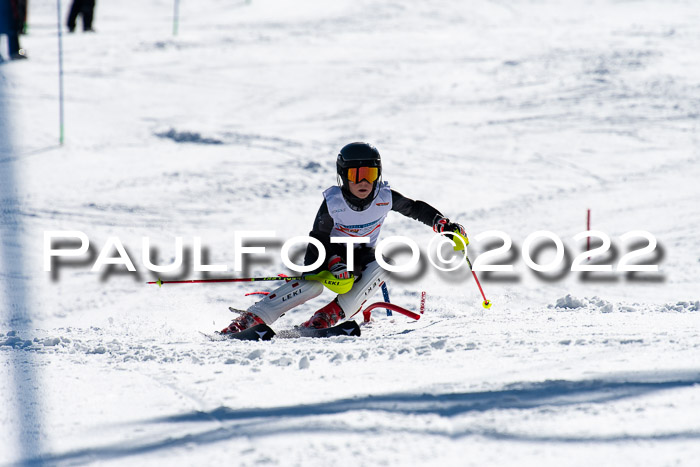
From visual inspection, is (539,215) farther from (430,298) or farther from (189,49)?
(189,49)

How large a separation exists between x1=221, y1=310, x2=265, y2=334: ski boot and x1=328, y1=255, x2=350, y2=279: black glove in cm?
53

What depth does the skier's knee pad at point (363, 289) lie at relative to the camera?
485cm

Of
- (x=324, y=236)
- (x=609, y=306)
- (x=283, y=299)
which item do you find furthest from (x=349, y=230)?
(x=609, y=306)

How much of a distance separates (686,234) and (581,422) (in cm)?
544

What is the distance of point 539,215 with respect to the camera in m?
8.05

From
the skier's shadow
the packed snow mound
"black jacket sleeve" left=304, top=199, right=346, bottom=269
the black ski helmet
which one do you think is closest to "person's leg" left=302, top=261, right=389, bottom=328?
"black jacket sleeve" left=304, top=199, right=346, bottom=269

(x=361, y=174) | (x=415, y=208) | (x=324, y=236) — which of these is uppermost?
(x=361, y=174)

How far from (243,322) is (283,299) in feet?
0.92

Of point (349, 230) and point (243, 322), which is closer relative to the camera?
point (243, 322)

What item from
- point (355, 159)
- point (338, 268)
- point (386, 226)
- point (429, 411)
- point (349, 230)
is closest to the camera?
point (429, 411)

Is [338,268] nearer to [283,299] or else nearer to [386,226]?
[283,299]

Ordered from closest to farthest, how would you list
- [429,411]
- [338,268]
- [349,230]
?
[429,411], [338,268], [349,230]

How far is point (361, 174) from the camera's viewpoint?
4.73 m

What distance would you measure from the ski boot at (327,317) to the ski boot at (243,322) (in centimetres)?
31
